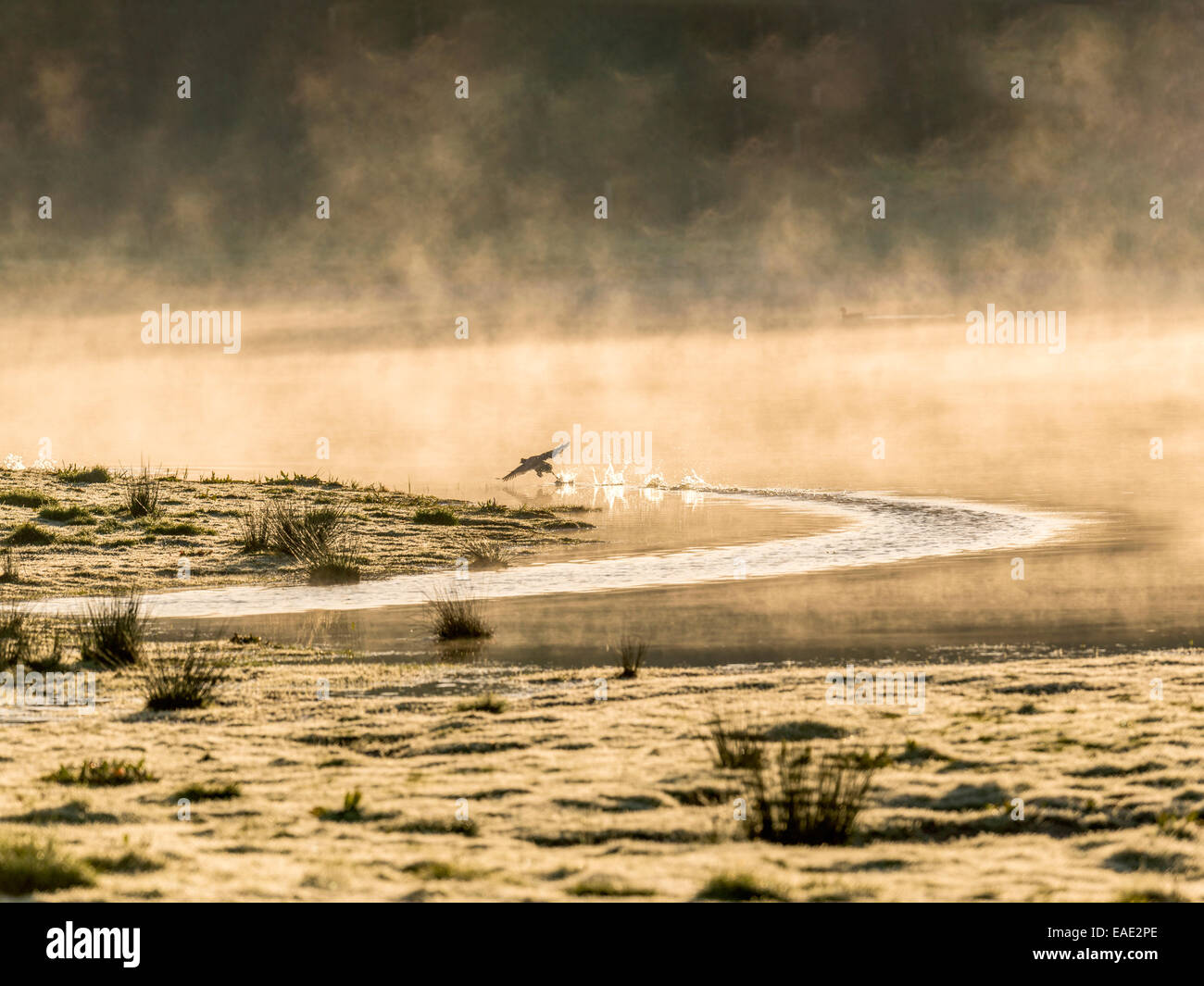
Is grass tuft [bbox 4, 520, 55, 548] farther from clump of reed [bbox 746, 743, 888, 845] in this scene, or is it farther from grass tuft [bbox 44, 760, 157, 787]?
clump of reed [bbox 746, 743, 888, 845]

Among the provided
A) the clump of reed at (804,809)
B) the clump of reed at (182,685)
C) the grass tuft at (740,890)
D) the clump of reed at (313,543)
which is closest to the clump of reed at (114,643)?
the clump of reed at (182,685)

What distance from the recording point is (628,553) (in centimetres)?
2914

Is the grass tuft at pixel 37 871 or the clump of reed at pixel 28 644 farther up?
the clump of reed at pixel 28 644

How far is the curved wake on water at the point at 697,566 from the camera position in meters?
22.0

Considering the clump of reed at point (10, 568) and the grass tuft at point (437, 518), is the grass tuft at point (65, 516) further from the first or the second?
the grass tuft at point (437, 518)

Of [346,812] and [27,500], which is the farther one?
[27,500]

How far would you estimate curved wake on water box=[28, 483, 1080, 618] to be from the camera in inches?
866

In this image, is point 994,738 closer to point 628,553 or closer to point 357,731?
point 357,731

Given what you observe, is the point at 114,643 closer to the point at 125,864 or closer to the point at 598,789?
the point at 125,864

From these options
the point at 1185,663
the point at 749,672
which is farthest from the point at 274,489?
the point at 1185,663

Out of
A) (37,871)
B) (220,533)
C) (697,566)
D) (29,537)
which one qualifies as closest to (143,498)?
(220,533)

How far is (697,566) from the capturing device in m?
26.5

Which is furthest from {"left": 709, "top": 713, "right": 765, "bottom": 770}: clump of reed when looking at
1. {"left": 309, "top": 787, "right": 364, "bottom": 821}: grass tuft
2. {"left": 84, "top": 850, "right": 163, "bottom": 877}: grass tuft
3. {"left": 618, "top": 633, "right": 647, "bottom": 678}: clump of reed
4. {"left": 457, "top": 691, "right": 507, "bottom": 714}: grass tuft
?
{"left": 84, "top": 850, "right": 163, "bottom": 877}: grass tuft

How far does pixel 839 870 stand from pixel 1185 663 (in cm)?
966
